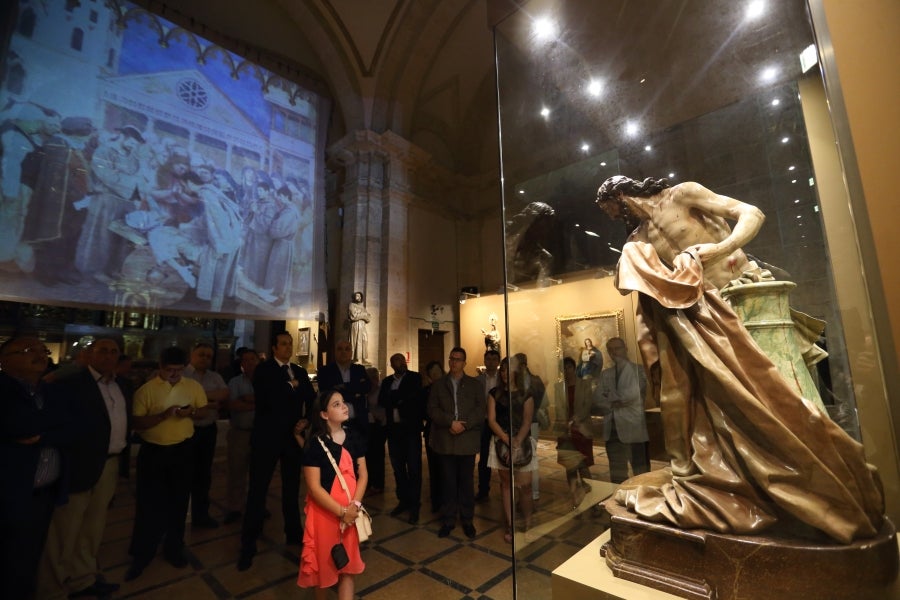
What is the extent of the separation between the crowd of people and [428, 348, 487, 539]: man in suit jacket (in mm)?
13

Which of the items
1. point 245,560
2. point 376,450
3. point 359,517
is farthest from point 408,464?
point 359,517

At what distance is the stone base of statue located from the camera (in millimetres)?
1171

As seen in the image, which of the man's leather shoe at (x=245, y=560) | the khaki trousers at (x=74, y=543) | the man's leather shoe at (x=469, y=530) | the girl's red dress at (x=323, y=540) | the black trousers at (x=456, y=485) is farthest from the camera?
the black trousers at (x=456, y=485)

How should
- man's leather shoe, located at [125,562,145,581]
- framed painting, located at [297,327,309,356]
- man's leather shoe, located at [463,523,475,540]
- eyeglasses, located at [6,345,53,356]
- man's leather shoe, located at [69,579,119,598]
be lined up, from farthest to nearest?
framed painting, located at [297,327,309,356], man's leather shoe, located at [463,523,475,540], man's leather shoe, located at [125,562,145,581], man's leather shoe, located at [69,579,119,598], eyeglasses, located at [6,345,53,356]

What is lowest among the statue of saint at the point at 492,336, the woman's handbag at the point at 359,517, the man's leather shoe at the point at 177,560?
the man's leather shoe at the point at 177,560

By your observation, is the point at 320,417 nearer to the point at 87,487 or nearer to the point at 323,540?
the point at 323,540

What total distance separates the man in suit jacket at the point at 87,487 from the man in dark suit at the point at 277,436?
832 mm

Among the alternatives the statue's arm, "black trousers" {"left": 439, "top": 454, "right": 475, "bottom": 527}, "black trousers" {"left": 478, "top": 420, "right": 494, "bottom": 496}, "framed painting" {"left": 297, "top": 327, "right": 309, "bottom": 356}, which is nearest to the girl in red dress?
"black trousers" {"left": 439, "top": 454, "right": 475, "bottom": 527}

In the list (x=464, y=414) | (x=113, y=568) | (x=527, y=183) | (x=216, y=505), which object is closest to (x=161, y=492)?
(x=113, y=568)

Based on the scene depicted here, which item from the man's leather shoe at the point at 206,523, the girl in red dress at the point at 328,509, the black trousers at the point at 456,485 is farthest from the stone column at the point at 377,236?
the girl in red dress at the point at 328,509

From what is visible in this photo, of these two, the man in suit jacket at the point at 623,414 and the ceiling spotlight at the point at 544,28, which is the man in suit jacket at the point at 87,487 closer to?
the man in suit jacket at the point at 623,414

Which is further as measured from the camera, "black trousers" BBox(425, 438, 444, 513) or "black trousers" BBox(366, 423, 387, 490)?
"black trousers" BBox(366, 423, 387, 490)

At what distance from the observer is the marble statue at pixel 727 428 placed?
129 centimetres

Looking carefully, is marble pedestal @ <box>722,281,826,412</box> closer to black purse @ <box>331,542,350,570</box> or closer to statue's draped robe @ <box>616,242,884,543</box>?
statue's draped robe @ <box>616,242,884,543</box>
